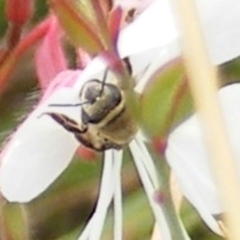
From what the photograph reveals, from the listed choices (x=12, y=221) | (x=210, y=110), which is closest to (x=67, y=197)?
(x=12, y=221)

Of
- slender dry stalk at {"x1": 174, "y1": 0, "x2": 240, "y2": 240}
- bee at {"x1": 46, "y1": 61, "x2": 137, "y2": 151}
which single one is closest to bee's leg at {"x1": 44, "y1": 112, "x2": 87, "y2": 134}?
bee at {"x1": 46, "y1": 61, "x2": 137, "y2": 151}

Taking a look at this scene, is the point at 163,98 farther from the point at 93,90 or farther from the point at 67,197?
the point at 67,197

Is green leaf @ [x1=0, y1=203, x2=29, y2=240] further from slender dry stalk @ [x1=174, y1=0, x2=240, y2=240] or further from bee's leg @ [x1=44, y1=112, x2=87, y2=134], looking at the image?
slender dry stalk @ [x1=174, y1=0, x2=240, y2=240]

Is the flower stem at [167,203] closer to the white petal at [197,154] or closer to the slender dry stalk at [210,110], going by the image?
the white petal at [197,154]

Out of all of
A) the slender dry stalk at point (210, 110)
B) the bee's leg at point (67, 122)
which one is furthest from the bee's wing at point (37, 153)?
the slender dry stalk at point (210, 110)

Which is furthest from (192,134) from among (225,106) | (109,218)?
(109,218)

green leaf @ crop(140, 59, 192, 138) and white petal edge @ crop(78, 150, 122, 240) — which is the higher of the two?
green leaf @ crop(140, 59, 192, 138)
